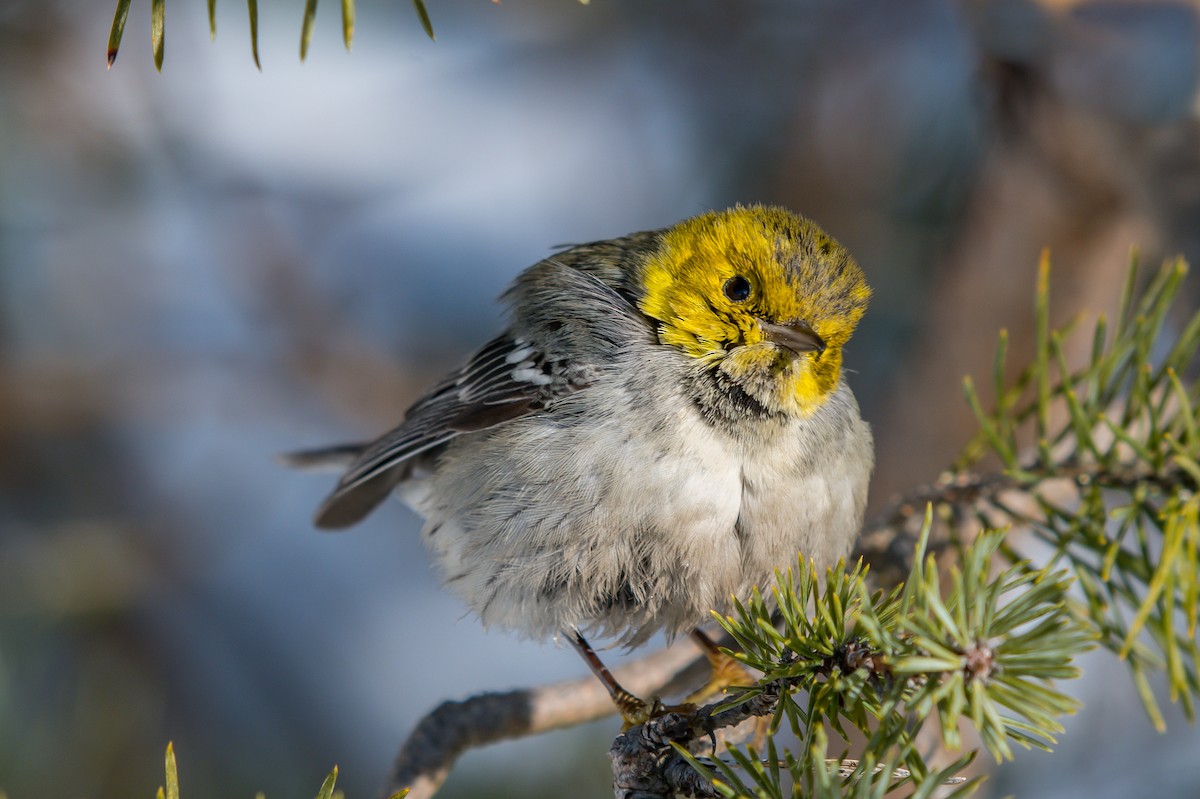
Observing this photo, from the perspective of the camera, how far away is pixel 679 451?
1.67 meters

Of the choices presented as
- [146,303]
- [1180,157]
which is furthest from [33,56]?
[1180,157]

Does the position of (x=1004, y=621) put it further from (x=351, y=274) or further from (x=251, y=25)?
(x=351, y=274)

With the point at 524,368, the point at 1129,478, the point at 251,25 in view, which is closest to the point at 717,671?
the point at 524,368

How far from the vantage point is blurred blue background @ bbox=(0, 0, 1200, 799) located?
314cm

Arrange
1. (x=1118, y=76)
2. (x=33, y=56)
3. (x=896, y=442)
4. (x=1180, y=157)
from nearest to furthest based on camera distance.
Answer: (x=1180, y=157) < (x=1118, y=76) < (x=896, y=442) < (x=33, y=56)

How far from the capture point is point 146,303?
4.00 metres

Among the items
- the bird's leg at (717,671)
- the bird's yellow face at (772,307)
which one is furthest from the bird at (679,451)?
the bird's leg at (717,671)

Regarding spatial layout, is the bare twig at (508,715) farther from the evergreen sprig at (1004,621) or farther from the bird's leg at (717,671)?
the evergreen sprig at (1004,621)

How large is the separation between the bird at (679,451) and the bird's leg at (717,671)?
15 cm

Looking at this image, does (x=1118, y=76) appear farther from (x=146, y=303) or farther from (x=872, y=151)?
(x=146, y=303)

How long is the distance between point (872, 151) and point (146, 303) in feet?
9.46

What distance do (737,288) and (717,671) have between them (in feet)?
2.51

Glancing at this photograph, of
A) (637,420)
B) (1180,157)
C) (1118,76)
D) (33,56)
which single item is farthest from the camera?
(33,56)

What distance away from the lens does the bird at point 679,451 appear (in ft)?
5.51
